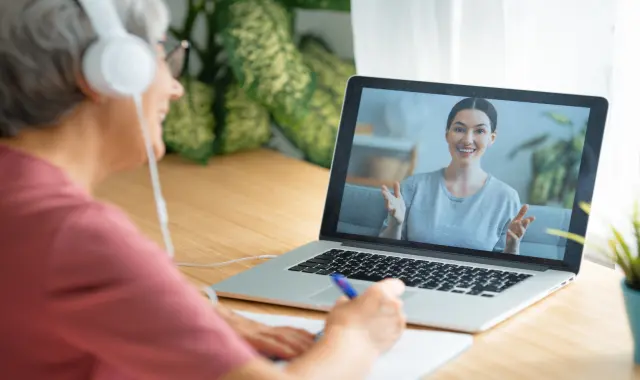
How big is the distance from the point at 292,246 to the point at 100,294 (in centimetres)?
74

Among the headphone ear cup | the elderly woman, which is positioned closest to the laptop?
the elderly woman

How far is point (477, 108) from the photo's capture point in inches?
53.7

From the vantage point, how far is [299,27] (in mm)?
2150

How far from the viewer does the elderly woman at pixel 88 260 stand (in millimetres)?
729

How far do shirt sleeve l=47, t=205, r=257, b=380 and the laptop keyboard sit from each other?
521 millimetres

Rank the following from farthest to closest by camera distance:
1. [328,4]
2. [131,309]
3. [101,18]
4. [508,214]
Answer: [328,4] < [508,214] < [101,18] < [131,309]

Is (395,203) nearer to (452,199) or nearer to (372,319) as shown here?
(452,199)

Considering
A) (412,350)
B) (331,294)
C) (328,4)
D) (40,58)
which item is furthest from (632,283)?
(328,4)

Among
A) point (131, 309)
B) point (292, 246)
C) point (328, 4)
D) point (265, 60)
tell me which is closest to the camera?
point (131, 309)

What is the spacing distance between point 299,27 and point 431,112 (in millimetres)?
830

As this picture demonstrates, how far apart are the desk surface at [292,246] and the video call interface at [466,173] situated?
→ 0.11 meters

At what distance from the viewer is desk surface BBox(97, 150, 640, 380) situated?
1050 millimetres

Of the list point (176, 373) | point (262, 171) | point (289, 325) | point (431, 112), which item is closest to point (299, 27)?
point (262, 171)

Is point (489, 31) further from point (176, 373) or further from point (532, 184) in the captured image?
point (176, 373)
